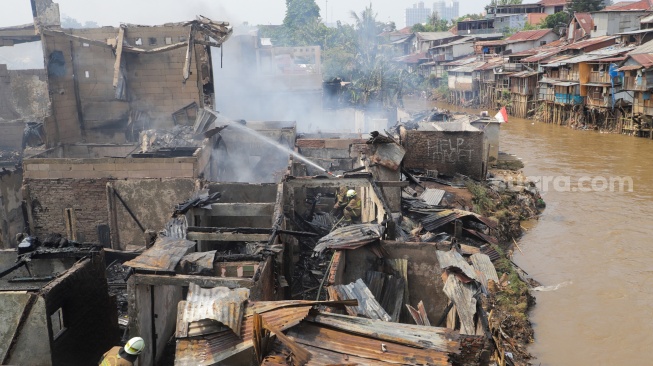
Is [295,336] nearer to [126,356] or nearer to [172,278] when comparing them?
[126,356]

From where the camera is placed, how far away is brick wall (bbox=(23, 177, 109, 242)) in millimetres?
13445

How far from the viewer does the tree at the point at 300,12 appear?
71688mm

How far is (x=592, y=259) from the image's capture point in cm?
1542

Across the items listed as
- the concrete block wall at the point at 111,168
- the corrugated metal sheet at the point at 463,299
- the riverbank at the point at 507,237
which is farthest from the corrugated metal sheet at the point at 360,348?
the concrete block wall at the point at 111,168

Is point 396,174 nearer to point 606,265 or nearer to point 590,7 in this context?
point 606,265

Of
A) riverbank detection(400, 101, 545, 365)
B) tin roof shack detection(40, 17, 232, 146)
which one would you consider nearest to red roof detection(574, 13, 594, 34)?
riverbank detection(400, 101, 545, 365)

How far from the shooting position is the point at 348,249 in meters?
8.65

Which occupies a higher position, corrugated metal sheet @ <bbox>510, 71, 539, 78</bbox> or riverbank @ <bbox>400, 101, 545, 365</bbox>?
corrugated metal sheet @ <bbox>510, 71, 539, 78</bbox>

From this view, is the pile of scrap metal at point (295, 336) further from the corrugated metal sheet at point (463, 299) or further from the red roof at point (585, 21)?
the red roof at point (585, 21)

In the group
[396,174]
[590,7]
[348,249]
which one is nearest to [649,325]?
[396,174]

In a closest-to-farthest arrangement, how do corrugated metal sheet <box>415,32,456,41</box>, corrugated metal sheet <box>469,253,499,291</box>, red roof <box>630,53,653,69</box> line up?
corrugated metal sheet <box>469,253,499,291</box> < red roof <box>630,53,653,69</box> < corrugated metal sheet <box>415,32,456,41</box>

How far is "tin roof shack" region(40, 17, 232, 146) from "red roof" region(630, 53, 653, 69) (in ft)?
72.9

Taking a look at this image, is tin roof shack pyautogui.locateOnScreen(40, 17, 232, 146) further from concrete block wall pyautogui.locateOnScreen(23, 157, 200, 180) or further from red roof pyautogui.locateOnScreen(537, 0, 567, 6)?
red roof pyautogui.locateOnScreen(537, 0, 567, 6)

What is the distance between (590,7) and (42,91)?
152 feet
